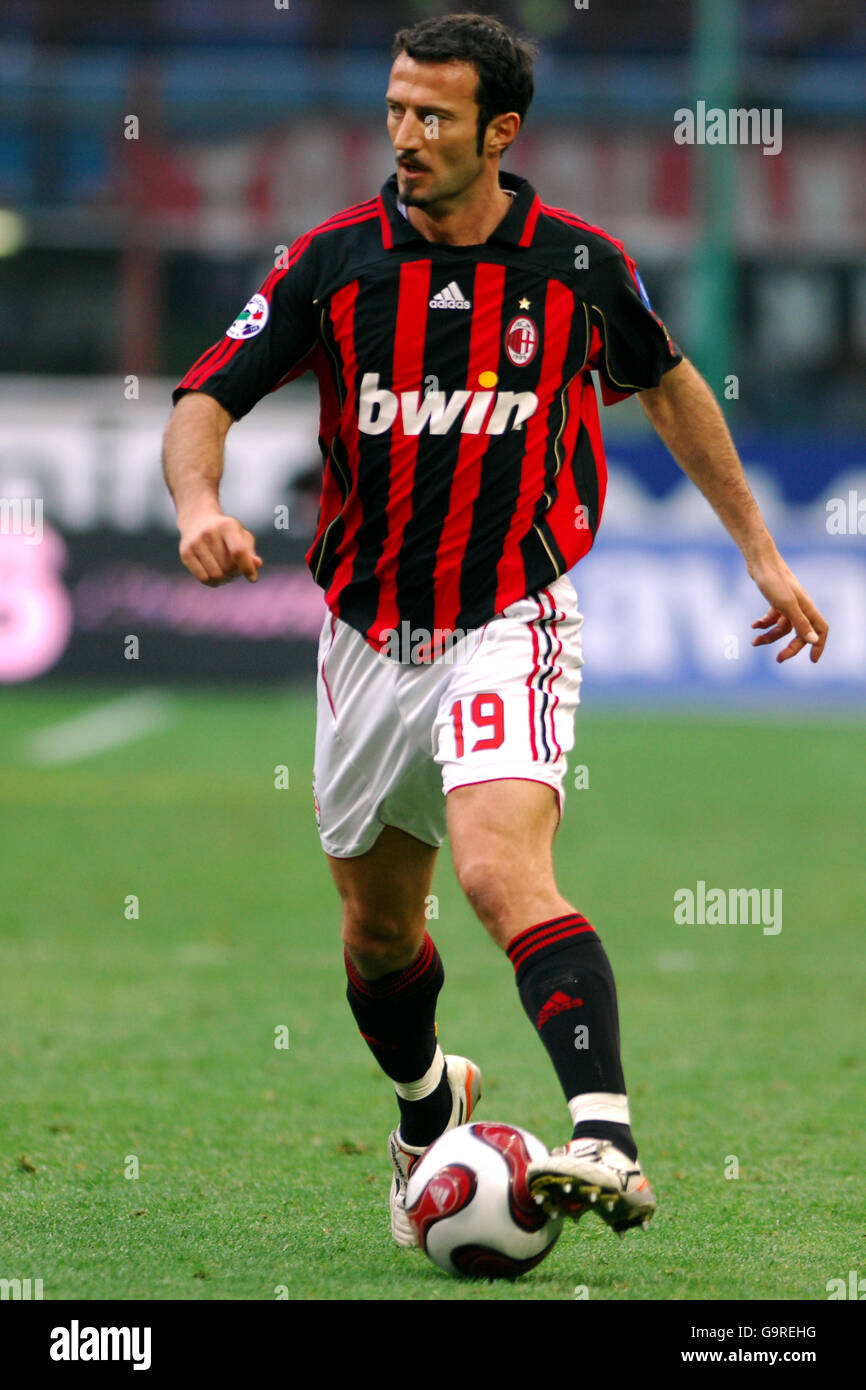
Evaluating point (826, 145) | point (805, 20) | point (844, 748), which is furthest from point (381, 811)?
point (805, 20)

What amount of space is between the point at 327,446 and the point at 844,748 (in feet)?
33.6

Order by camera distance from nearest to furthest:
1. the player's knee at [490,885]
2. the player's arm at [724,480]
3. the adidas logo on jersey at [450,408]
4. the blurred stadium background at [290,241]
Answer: the player's knee at [490,885]
the adidas logo on jersey at [450,408]
the player's arm at [724,480]
the blurred stadium background at [290,241]

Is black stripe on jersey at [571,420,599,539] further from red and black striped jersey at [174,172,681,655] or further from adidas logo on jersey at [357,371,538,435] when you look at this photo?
adidas logo on jersey at [357,371,538,435]

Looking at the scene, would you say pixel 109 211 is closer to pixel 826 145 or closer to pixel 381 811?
pixel 826 145

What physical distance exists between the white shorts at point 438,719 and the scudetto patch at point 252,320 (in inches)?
23.5

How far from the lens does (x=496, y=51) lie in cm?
384

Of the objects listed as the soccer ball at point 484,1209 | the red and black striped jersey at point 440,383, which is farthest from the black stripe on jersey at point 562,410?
the soccer ball at point 484,1209

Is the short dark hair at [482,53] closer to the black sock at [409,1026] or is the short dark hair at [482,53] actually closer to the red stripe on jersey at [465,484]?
the red stripe on jersey at [465,484]

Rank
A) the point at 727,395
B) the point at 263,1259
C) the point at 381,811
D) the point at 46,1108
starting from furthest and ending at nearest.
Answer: the point at 727,395, the point at 46,1108, the point at 381,811, the point at 263,1259

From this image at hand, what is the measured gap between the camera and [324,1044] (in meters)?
6.04

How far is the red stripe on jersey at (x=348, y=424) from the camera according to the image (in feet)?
12.8

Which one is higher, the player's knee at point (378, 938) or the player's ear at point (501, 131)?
the player's ear at point (501, 131)

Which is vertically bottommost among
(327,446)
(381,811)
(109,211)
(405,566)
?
(381,811)

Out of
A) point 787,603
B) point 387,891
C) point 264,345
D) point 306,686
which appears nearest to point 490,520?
point 264,345
